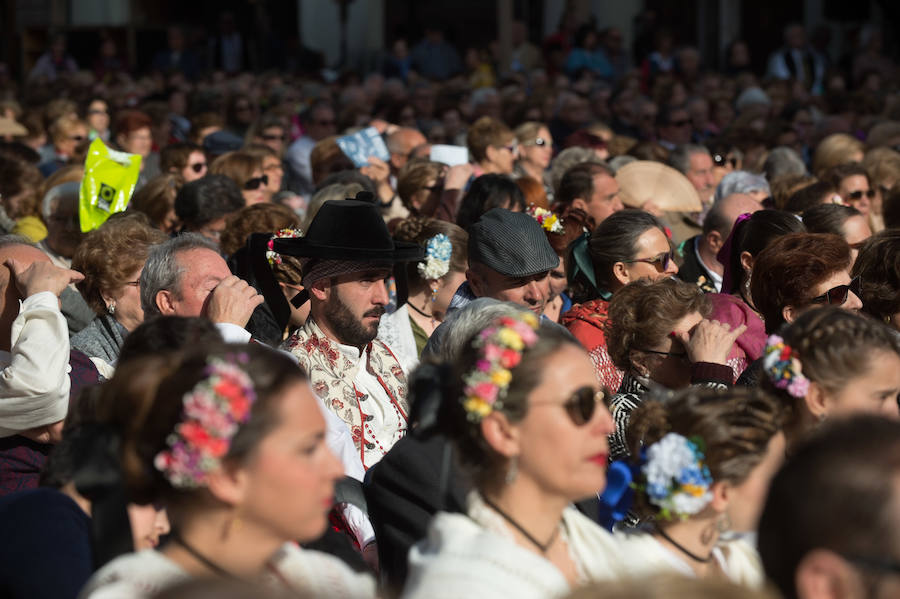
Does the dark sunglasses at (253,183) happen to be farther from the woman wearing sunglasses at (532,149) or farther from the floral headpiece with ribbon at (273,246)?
the floral headpiece with ribbon at (273,246)

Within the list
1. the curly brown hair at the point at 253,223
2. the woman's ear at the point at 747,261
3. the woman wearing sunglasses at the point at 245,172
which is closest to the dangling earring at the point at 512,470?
the woman's ear at the point at 747,261

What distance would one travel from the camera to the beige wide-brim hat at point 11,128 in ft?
35.6

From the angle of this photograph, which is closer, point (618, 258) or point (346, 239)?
point (346, 239)

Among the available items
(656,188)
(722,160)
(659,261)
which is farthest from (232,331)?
(722,160)

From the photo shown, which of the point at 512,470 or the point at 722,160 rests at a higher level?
the point at 512,470

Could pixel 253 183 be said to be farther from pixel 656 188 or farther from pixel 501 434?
pixel 501 434

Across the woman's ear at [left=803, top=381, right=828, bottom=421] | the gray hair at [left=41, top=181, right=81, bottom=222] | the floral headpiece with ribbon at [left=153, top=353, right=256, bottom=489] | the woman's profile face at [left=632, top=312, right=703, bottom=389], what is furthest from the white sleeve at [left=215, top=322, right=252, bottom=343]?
the gray hair at [left=41, top=181, right=81, bottom=222]

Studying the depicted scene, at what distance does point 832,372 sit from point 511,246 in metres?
1.85

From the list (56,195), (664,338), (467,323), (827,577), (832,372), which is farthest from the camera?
(56,195)

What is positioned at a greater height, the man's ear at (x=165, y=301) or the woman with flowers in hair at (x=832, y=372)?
the woman with flowers in hair at (x=832, y=372)

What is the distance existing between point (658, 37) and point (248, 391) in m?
15.2

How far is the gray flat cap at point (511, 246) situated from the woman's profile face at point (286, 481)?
8.62 feet

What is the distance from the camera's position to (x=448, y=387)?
9.39ft

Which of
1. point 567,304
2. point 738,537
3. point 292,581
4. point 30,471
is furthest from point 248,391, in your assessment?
point 567,304
